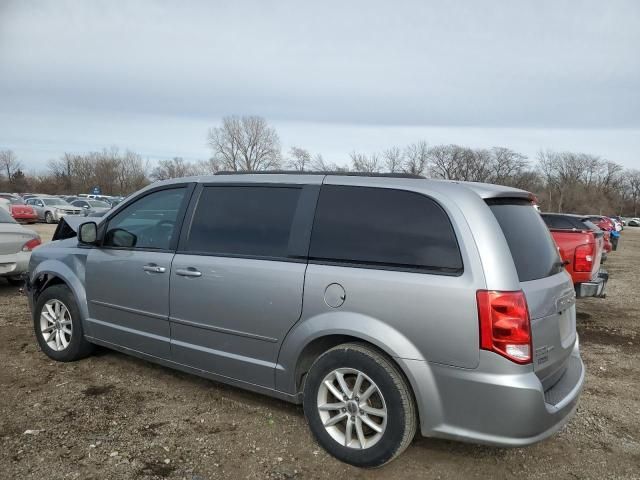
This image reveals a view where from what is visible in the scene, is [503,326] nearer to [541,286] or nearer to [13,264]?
[541,286]

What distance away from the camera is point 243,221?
3.59 metres

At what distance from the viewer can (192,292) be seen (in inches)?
143

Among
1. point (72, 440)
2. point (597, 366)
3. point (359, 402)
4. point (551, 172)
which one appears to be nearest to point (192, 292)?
point (72, 440)

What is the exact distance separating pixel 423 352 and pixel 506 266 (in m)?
0.65

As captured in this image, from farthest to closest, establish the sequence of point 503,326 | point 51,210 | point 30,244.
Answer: point 51,210
point 30,244
point 503,326

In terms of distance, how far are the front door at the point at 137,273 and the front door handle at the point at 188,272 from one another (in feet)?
0.44

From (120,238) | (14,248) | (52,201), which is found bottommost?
(52,201)

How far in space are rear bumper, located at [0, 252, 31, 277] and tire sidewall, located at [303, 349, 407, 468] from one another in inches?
245

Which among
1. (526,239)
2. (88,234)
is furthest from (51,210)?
(526,239)

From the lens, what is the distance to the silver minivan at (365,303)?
262 centimetres

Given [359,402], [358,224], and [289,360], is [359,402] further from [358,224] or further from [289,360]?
[358,224]

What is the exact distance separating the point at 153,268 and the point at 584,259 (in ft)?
18.7

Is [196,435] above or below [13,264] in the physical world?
below

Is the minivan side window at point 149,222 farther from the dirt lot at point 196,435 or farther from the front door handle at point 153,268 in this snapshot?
the dirt lot at point 196,435
